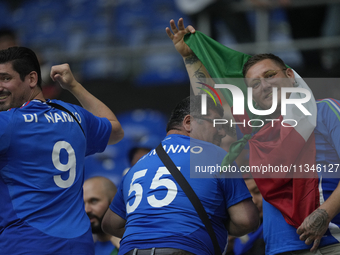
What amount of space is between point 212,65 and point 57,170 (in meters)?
1.46

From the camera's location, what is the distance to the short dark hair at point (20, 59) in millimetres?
2568

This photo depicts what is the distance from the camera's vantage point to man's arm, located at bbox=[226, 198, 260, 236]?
2.35 metres

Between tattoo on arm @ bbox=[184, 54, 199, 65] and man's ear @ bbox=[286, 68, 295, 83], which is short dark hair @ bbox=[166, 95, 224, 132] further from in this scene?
tattoo on arm @ bbox=[184, 54, 199, 65]

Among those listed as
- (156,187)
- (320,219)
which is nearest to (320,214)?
(320,219)

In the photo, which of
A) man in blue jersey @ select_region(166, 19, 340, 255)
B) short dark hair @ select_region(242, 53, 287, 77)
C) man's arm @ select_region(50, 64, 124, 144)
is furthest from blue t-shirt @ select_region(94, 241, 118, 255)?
short dark hair @ select_region(242, 53, 287, 77)

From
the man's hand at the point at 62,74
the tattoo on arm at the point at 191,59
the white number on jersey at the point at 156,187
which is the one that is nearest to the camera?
the white number on jersey at the point at 156,187

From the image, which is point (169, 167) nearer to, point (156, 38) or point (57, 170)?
point (57, 170)

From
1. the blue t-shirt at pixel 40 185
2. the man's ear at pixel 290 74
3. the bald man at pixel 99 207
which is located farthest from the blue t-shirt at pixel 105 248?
the man's ear at pixel 290 74

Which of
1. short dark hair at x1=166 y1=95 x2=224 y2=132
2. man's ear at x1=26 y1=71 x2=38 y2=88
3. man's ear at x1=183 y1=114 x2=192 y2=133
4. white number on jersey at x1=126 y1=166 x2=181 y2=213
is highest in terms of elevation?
man's ear at x1=26 y1=71 x2=38 y2=88

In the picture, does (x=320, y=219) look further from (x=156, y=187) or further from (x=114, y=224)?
(x=114, y=224)

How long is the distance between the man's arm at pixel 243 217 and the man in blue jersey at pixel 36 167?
0.84 meters

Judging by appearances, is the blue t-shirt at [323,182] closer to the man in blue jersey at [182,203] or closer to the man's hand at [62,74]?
the man in blue jersey at [182,203]

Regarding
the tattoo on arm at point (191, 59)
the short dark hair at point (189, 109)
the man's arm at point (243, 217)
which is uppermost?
the tattoo on arm at point (191, 59)

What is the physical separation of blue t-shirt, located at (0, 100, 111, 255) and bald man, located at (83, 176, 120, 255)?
1535mm
